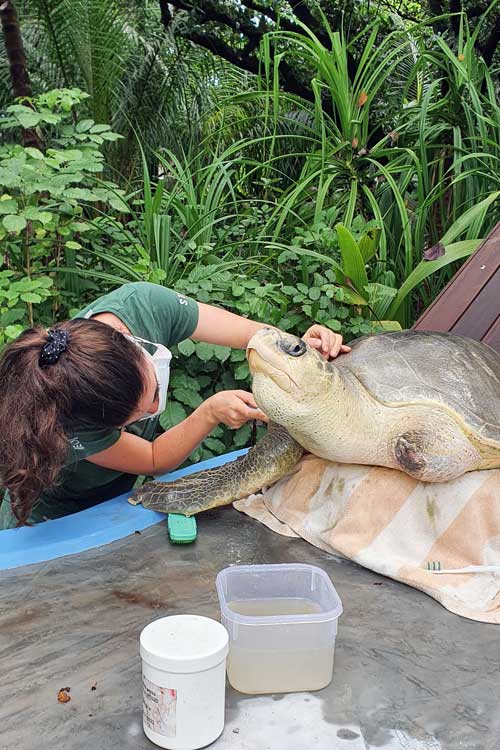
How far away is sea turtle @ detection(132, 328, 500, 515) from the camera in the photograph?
1392 mm

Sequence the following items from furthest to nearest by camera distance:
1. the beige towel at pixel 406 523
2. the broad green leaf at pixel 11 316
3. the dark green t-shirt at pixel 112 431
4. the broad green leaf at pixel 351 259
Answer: the broad green leaf at pixel 351 259 < the broad green leaf at pixel 11 316 < the dark green t-shirt at pixel 112 431 < the beige towel at pixel 406 523

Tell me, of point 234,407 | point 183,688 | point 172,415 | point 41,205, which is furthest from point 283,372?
point 41,205

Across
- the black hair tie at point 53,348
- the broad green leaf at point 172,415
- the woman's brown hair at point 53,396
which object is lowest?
the broad green leaf at point 172,415

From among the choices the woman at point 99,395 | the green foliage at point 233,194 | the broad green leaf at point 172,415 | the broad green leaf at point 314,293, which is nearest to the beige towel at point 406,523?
the woman at point 99,395

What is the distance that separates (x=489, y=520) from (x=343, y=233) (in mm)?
1200

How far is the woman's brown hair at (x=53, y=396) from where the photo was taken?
1.15 m

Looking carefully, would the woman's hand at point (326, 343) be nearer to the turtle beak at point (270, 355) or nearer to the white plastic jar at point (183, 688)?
the turtle beak at point (270, 355)

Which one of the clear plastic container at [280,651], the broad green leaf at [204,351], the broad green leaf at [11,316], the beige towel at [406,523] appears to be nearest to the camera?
the clear plastic container at [280,651]

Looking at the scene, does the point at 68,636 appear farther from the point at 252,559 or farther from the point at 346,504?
the point at 346,504

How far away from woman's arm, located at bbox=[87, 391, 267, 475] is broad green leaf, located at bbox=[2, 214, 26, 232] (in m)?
0.72

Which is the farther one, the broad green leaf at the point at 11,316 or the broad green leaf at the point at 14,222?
the broad green leaf at the point at 11,316

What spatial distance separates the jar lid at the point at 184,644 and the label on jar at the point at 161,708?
0.04 m

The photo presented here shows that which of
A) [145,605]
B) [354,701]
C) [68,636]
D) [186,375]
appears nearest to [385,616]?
[354,701]

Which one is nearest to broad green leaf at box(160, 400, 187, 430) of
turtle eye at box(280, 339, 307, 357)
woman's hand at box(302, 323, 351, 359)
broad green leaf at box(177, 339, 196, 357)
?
broad green leaf at box(177, 339, 196, 357)
